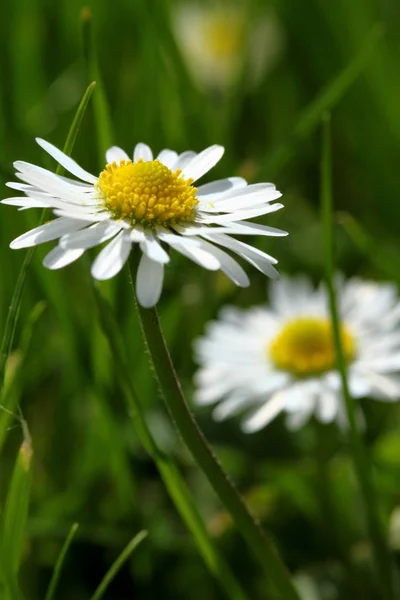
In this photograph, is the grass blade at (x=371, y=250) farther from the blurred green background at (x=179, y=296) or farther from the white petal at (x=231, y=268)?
the white petal at (x=231, y=268)

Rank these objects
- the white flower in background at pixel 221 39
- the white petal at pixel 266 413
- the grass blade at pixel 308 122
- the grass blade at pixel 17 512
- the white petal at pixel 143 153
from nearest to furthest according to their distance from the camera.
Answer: the grass blade at pixel 17 512 → the white petal at pixel 143 153 → the white petal at pixel 266 413 → the grass blade at pixel 308 122 → the white flower in background at pixel 221 39

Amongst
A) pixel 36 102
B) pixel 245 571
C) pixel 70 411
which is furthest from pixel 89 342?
pixel 36 102

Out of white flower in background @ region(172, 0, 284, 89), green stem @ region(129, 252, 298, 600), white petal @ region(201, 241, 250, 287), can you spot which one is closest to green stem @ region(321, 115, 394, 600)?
green stem @ region(129, 252, 298, 600)

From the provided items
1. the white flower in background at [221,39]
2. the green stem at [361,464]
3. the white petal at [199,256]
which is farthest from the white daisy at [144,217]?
the white flower in background at [221,39]

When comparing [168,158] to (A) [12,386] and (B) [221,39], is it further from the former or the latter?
(B) [221,39]

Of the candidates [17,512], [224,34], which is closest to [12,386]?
[17,512]

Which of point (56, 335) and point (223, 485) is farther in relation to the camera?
point (56, 335)

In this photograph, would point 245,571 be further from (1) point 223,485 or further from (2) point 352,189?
(2) point 352,189
